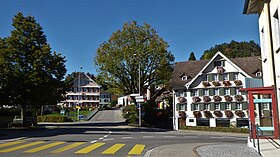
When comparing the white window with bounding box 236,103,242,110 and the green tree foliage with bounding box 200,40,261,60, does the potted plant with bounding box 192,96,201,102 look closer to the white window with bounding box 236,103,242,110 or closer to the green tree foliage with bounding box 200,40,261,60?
the white window with bounding box 236,103,242,110

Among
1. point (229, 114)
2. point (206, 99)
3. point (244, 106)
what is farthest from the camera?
point (206, 99)

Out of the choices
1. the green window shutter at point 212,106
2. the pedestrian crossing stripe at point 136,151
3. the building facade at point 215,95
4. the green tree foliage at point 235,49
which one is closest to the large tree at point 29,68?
the building facade at point 215,95

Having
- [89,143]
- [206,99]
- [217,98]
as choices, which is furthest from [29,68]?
[217,98]

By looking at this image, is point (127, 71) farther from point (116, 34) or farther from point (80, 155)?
point (80, 155)

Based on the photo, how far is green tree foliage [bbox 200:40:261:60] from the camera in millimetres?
106963

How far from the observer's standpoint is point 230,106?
43250mm

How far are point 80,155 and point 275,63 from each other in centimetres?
897

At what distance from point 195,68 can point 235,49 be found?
2720 inches

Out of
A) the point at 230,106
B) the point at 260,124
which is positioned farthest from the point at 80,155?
the point at 230,106

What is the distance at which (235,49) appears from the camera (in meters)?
115

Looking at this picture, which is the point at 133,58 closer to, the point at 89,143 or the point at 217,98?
the point at 217,98

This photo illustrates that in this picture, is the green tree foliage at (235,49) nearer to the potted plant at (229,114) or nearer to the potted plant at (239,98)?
the potted plant at (239,98)

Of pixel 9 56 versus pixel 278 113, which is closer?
pixel 278 113

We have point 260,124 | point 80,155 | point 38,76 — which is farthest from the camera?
point 38,76
